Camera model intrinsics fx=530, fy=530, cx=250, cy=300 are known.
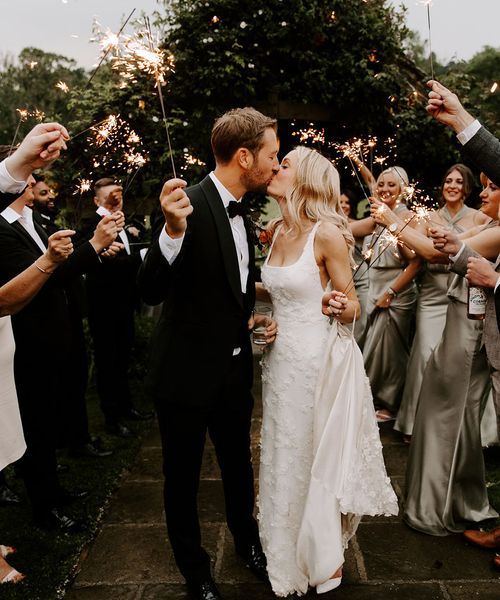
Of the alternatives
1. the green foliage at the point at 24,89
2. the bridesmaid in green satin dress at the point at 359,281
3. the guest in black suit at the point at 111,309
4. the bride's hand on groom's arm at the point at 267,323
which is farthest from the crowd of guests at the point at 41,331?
the green foliage at the point at 24,89

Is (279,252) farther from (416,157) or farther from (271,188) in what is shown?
(416,157)

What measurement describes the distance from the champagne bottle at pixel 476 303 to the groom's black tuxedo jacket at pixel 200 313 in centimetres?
123

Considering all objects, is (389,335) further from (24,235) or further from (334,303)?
(24,235)

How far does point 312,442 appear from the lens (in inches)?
107

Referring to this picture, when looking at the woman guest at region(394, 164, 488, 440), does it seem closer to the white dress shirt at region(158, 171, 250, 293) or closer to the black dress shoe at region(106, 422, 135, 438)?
the white dress shirt at region(158, 171, 250, 293)

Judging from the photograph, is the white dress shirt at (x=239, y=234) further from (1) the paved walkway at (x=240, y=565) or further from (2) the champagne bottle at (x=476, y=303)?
(1) the paved walkway at (x=240, y=565)

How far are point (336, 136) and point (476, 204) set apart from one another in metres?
2.14

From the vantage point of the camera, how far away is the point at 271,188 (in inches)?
110

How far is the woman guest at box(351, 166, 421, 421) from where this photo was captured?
5.14 metres

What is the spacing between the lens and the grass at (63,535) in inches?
110

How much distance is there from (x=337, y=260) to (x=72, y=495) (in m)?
2.54

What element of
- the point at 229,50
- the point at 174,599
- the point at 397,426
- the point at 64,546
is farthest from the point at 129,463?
the point at 229,50

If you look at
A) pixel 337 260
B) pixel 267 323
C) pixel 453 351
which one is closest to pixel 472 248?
pixel 453 351

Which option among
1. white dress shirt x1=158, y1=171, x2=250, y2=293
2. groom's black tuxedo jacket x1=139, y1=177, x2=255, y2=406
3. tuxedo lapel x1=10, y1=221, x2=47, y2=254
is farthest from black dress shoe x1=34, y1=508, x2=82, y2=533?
white dress shirt x1=158, y1=171, x2=250, y2=293
